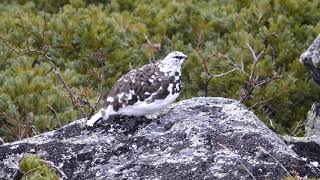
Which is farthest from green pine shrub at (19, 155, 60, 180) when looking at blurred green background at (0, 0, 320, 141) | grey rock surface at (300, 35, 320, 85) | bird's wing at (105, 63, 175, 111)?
grey rock surface at (300, 35, 320, 85)

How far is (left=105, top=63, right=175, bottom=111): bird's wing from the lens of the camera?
4156 millimetres

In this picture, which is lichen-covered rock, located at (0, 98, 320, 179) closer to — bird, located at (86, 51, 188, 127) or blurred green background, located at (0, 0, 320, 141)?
bird, located at (86, 51, 188, 127)

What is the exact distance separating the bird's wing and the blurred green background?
1125mm

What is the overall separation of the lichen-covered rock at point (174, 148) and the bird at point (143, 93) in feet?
0.21

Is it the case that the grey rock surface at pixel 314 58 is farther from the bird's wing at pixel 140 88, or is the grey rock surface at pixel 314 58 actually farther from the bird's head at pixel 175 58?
the bird's wing at pixel 140 88

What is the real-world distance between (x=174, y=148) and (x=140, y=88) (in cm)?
55

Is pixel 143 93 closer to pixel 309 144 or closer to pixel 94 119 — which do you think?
pixel 94 119

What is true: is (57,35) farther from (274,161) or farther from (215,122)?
(274,161)

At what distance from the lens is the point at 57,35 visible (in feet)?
24.3

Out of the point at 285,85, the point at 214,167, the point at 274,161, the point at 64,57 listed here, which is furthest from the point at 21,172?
the point at 64,57

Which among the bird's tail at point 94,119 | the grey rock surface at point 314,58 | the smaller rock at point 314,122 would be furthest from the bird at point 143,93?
the grey rock surface at point 314,58

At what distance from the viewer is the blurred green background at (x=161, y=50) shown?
5828mm

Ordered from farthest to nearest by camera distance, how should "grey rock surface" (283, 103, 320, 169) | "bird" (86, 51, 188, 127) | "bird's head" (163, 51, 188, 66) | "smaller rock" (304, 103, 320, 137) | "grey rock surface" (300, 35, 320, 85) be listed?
1. "grey rock surface" (300, 35, 320, 85)
2. "smaller rock" (304, 103, 320, 137)
3. "bird's head" (163, 51, 188, 66)
4. "bird" (86, 51, 188, 127)
5. "grey rock surface" (283, 103, 320, 169)

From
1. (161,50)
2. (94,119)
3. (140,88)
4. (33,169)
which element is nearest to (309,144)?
(140,88)
